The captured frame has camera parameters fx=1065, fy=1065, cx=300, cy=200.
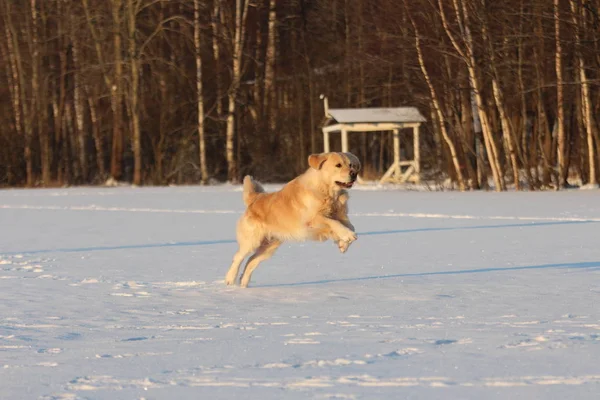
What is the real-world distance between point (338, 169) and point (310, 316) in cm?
177

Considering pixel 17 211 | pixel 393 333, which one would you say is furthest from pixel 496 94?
pixel 393 333

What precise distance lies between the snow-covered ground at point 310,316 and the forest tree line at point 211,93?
556 inches

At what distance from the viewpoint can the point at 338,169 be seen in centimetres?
859

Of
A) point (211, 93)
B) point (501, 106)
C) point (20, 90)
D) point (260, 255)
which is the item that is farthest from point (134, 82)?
point (260, 255)

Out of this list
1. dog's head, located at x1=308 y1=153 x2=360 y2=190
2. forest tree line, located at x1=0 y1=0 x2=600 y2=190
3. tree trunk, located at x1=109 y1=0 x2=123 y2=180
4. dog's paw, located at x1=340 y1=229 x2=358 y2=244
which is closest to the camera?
dog's paw, located at x1=340 y1=229 x2=358 y2=244

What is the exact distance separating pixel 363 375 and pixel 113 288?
4206mm

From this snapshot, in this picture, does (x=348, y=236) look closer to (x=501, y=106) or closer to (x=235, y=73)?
(x=501, y=106)

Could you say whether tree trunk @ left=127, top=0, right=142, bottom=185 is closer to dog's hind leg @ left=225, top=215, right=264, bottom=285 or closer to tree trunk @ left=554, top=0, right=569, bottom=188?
tree trunk @ left=554, top=0, right=569, bottom=188

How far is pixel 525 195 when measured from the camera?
2333 cm

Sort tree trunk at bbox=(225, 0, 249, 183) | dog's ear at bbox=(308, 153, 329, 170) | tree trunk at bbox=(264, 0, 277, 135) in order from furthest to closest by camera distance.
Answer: tree trunk at bbox=(264, 0, 277, 135), tree trunk at bbox=(225, 0, 249, 183), dog's ear at bbox=(308, 153, 329, 170)

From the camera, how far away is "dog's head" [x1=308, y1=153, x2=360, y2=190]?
28.1ft

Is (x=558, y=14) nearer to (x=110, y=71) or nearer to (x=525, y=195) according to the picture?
(x=525, y=195)

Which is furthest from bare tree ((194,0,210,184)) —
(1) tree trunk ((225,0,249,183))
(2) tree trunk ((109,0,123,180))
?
(2) tree trunk ((109,0,123,180))

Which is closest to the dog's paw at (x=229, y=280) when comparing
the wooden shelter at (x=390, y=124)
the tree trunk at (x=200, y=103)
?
the wooden shelter at (x=390, y=124)
